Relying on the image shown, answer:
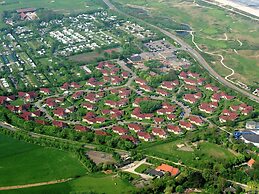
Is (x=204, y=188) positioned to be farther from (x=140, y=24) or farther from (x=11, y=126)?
(x=140, y=24)

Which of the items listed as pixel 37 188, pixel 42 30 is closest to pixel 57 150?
pixel 37 188

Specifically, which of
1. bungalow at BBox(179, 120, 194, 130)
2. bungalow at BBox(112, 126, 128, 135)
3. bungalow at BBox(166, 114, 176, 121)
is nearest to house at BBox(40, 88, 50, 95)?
bungalow at BBox(112, 126, 128, 135)

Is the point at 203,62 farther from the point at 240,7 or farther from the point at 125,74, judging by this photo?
the point at 240,7

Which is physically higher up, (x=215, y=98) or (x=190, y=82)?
(x=215, y=98)

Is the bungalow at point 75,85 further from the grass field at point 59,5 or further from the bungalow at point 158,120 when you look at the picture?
the grass field at point 59,5

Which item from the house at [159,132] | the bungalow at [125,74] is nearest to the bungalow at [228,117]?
the house at [159,132]

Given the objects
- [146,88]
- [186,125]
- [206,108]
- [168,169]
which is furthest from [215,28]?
[168,169]

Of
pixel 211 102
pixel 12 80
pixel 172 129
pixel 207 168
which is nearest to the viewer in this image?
pixel 207 168
